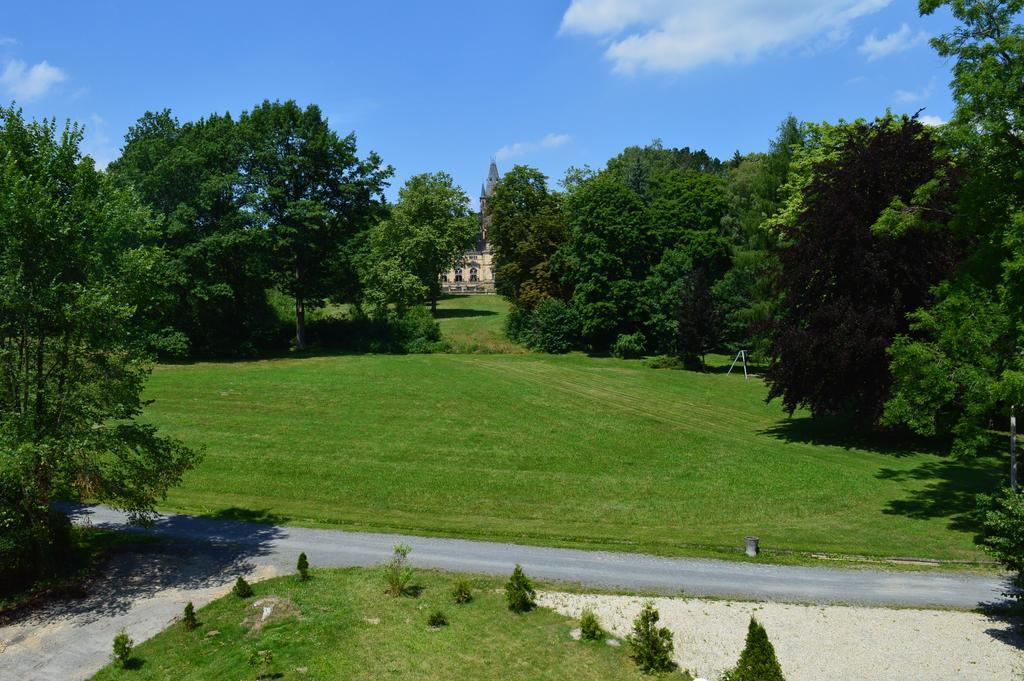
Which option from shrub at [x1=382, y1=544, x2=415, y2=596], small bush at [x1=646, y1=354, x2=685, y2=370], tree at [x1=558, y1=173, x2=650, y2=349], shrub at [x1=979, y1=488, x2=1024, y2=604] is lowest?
shrub at [x1=382, y1=544, x2=415, y2=596]

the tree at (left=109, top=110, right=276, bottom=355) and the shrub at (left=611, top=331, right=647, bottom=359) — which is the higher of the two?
the tree at (left=109, top=110, right=276, bottom=355)

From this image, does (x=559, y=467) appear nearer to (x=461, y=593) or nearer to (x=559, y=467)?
(x=559, y=467)

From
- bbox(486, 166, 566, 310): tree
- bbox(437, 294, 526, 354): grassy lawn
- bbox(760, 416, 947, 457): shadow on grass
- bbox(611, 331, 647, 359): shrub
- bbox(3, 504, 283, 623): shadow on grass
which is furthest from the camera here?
bbox(486, 166, 566, 310): tree

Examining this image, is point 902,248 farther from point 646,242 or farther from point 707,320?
point 646,242

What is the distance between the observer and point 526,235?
244 feet

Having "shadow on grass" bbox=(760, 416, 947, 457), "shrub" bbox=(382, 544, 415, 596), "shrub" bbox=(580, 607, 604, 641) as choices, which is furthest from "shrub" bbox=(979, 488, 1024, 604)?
"shadow on grass" bbox=(760, 416, 947, 457)

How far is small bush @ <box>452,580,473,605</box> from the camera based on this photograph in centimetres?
1722

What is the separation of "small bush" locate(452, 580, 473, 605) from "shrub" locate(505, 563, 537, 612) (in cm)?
96

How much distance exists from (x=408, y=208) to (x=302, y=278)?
24026 millimetres

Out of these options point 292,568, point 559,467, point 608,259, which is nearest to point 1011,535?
point 292,568

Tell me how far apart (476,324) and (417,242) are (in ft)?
35.5

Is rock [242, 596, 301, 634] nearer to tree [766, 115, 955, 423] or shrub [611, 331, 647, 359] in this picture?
tree [766, 115, 955, 423]

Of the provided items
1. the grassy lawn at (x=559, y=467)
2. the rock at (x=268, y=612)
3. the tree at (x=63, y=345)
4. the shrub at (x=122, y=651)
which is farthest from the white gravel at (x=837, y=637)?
the tree at (x=63, y=345)

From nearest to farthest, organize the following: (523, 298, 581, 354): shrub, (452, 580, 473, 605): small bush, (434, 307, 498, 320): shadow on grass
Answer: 1. (452, 580, 473, 605): small bush
2. (523, 298, 581, 354): shrub
3. (434, 307, 498, 320): shadow on grass
